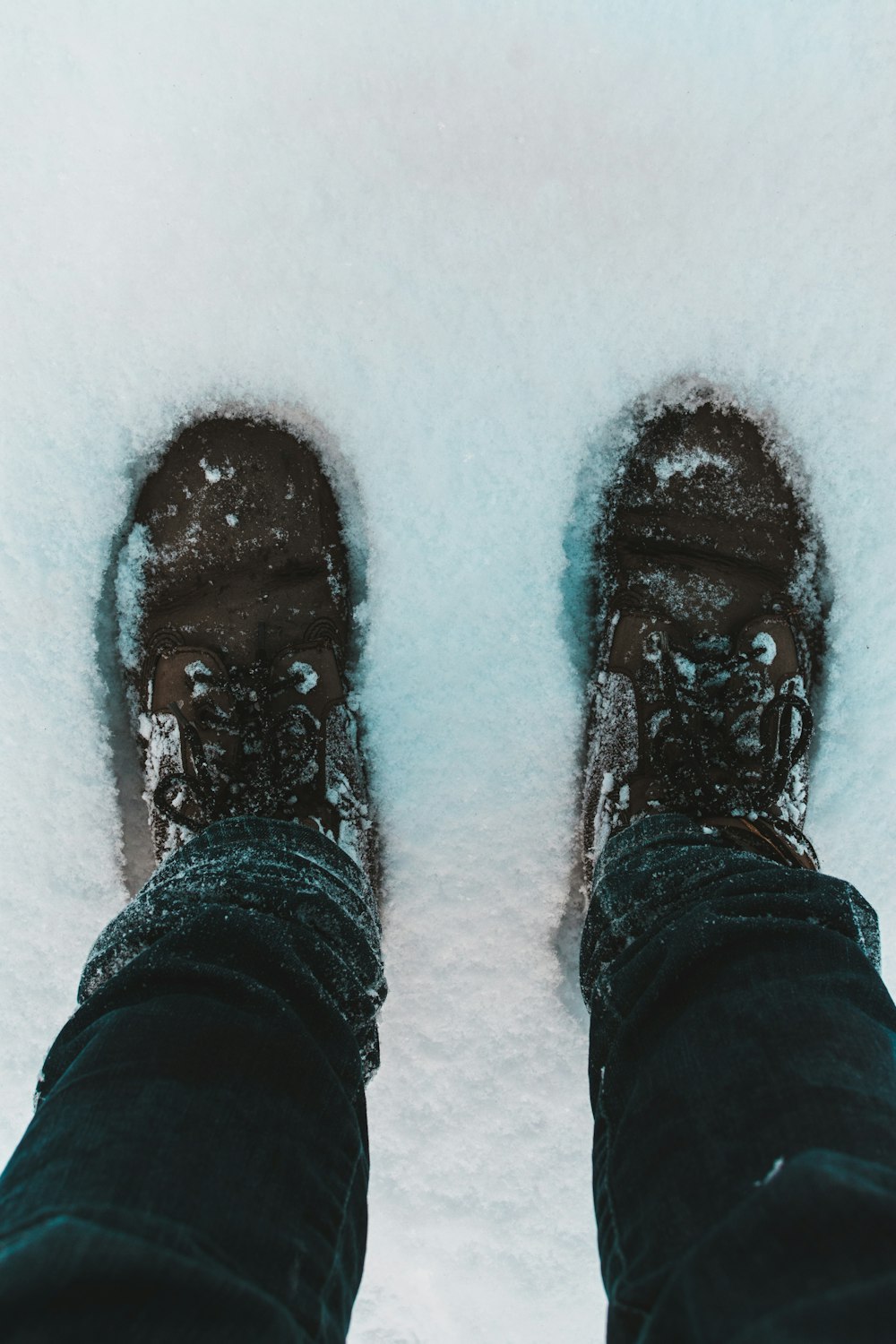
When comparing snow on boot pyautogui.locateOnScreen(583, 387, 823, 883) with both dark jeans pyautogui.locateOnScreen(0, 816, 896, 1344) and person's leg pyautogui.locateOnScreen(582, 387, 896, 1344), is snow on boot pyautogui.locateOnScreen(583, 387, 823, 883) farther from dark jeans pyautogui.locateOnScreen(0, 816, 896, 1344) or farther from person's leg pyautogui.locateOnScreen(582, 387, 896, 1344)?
dark jeans pyautogui.locateOnScreen(0, 816, 896, 1344)

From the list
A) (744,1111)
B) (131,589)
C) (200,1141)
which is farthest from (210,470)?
(744,1111)

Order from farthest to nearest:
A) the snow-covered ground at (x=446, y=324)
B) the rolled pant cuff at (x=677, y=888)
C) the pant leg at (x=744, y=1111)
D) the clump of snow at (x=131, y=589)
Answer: the clump of snow at (x=131, y=589) → the snow-covered ground at (x=446, y=324) → the rolled pant cuff at (x=677, y=888) → the pant leg at (x=744, y=1111)

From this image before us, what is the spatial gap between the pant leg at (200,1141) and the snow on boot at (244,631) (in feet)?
0.91

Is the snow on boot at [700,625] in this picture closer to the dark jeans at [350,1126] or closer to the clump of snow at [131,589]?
the dark jeans at [350,1126]

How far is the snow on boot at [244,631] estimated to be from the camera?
1111 millimetres

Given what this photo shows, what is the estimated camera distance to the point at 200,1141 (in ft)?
1.97

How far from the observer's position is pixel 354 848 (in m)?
1.12

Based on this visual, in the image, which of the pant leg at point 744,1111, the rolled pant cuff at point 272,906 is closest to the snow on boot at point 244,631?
the rolled pant cuff at point 272,906

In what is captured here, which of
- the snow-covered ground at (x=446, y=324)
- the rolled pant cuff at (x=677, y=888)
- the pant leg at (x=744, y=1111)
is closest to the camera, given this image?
the pant leg at (x=744, y=1111)

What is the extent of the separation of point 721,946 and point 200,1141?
456mm

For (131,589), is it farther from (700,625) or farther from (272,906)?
(700,625)

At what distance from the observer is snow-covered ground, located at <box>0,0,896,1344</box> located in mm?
1044

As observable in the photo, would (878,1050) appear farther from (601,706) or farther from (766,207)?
(766,207)

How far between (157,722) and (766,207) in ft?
3.56
